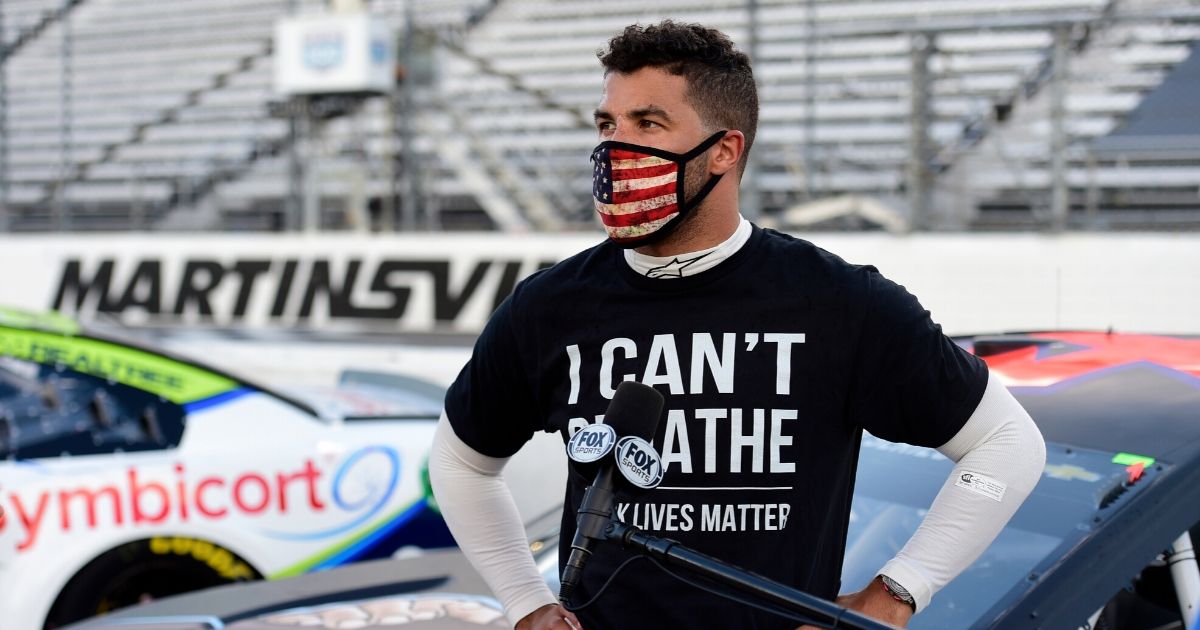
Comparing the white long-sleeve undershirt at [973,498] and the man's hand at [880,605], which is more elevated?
the white long-sleeve undershirt at [973,498]

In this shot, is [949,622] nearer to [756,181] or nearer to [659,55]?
[659,55]

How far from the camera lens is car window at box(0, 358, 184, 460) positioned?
4270mm

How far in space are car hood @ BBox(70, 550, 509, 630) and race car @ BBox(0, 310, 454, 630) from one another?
A: 768mm

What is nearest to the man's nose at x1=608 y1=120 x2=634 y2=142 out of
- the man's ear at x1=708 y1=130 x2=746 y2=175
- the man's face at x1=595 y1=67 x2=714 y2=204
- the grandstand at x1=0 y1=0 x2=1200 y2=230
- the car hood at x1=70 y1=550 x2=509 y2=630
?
the man's face at x1=595 y1=67 x2=714 y2=204

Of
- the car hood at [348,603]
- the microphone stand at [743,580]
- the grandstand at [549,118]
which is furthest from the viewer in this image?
the grandstand at [549,118]

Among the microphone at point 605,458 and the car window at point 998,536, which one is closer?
the microphone at point 605,458

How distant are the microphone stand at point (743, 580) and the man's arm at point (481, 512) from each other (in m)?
0.51

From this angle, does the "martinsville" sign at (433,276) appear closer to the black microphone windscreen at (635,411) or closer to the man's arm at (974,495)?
the man's arm at (974,495)

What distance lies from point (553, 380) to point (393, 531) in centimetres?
272

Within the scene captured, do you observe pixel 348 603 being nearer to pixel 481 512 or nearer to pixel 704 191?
pixel 481 512

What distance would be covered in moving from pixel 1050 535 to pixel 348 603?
1715 mm

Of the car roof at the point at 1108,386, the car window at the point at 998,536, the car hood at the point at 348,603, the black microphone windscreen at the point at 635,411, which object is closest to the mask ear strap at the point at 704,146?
the black microphone windscreen at the point at 635,411

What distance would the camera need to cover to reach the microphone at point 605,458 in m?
1.50

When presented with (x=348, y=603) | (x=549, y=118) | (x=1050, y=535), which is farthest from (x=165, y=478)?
(x=549, y=118)
